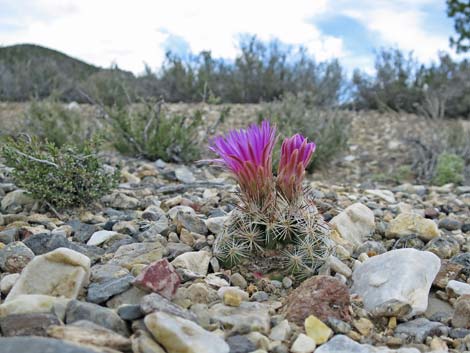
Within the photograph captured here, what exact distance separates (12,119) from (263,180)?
28.1 feet

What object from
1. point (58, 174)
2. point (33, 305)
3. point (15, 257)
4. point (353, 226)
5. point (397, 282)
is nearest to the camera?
point (33, 305)

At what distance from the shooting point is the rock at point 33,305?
2121mm

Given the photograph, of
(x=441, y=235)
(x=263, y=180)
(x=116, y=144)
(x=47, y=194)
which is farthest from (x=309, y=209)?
(x=116, y=144)

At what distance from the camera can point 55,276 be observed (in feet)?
7.84

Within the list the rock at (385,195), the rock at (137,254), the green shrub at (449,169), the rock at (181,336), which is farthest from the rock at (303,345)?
the green shrub at (449,169)

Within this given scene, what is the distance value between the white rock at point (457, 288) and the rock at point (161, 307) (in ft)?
4.30

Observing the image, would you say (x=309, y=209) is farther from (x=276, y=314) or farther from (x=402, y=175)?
(x=402, y=175)

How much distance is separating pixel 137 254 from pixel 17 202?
1499mm

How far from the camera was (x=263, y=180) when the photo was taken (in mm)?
2615

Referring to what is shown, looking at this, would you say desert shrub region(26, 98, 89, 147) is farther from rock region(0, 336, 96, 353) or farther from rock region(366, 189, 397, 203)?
rock region(0, 336, 96, 353)

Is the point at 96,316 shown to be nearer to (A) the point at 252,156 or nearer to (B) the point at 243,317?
(B) the point at 243,317

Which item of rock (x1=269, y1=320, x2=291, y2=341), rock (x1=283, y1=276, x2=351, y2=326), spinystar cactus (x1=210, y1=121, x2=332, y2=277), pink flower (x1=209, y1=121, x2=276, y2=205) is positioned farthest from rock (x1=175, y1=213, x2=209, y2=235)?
rock (x1=269, y1=320, x2=291, y2=341)

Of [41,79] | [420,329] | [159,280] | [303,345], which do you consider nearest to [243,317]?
[303,345]

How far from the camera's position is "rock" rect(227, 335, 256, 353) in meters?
2.01
